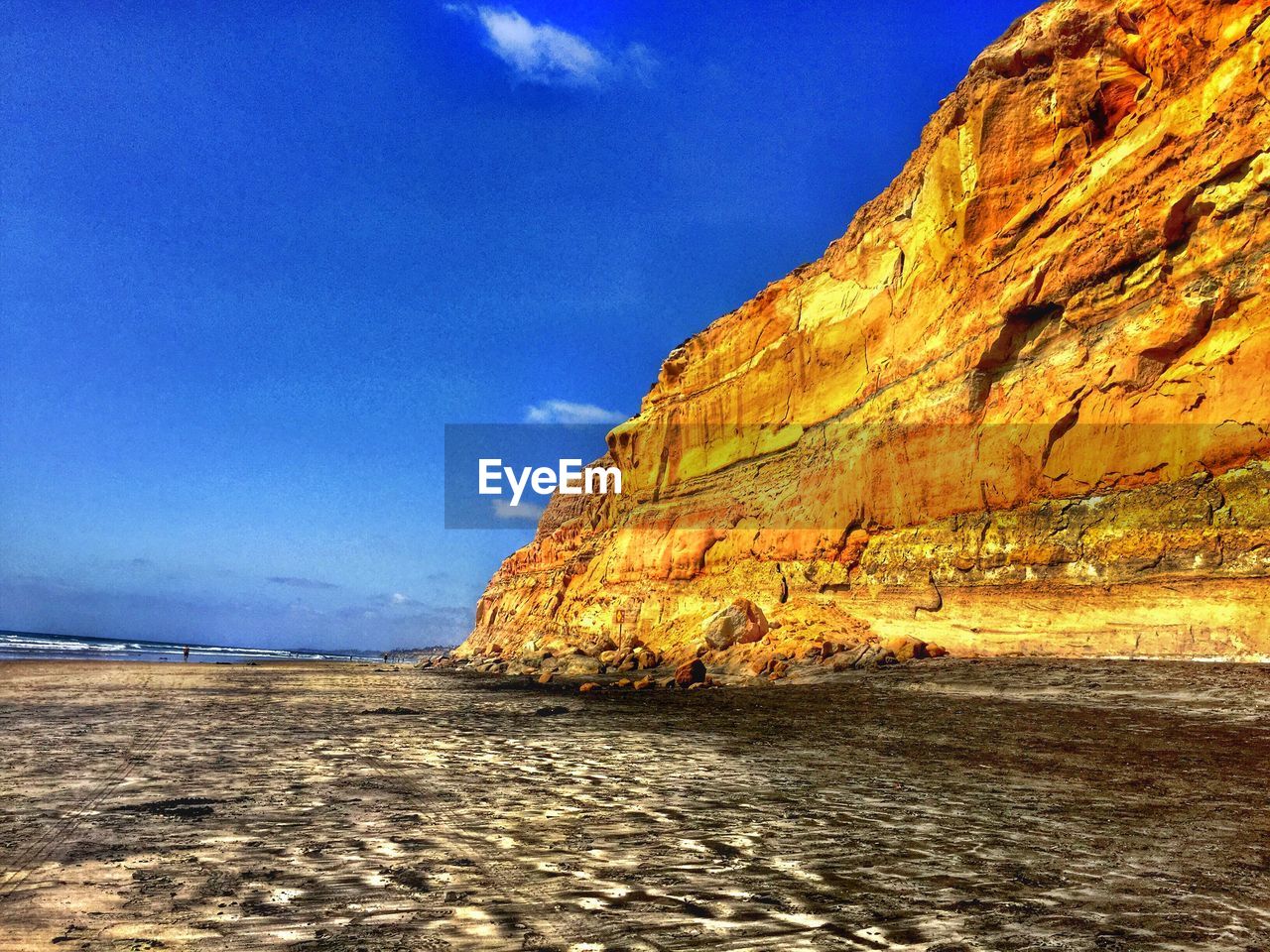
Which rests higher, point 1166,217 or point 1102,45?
point 1102,45

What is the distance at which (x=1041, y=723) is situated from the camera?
33.1 feet

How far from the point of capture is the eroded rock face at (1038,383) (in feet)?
47.7

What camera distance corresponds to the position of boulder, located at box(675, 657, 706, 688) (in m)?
21.0

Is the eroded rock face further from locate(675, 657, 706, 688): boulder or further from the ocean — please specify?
the ocean

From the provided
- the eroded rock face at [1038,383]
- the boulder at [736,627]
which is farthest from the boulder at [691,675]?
the eroded rock face at [1038,383]

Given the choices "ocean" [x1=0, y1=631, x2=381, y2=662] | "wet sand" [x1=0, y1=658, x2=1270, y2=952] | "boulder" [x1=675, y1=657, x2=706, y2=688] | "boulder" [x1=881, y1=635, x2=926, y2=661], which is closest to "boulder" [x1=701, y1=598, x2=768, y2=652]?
"boulder" [x1=675, y1=657, x2=706, y2=688]

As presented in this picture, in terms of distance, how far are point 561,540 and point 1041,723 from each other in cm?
4993

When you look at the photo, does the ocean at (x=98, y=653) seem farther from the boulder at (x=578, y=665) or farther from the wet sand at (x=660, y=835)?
the wet sand at (x=660, y=835)

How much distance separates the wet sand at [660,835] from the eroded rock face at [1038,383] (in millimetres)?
5163

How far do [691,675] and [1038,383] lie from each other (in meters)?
12.8

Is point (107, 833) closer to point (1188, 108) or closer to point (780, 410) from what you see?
point (1188, 108)

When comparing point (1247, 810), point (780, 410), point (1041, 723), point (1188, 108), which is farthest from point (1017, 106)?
point (1247, 810)

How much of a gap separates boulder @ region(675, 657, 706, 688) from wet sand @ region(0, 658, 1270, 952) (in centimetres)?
1008

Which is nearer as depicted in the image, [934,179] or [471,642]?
[934,179]
